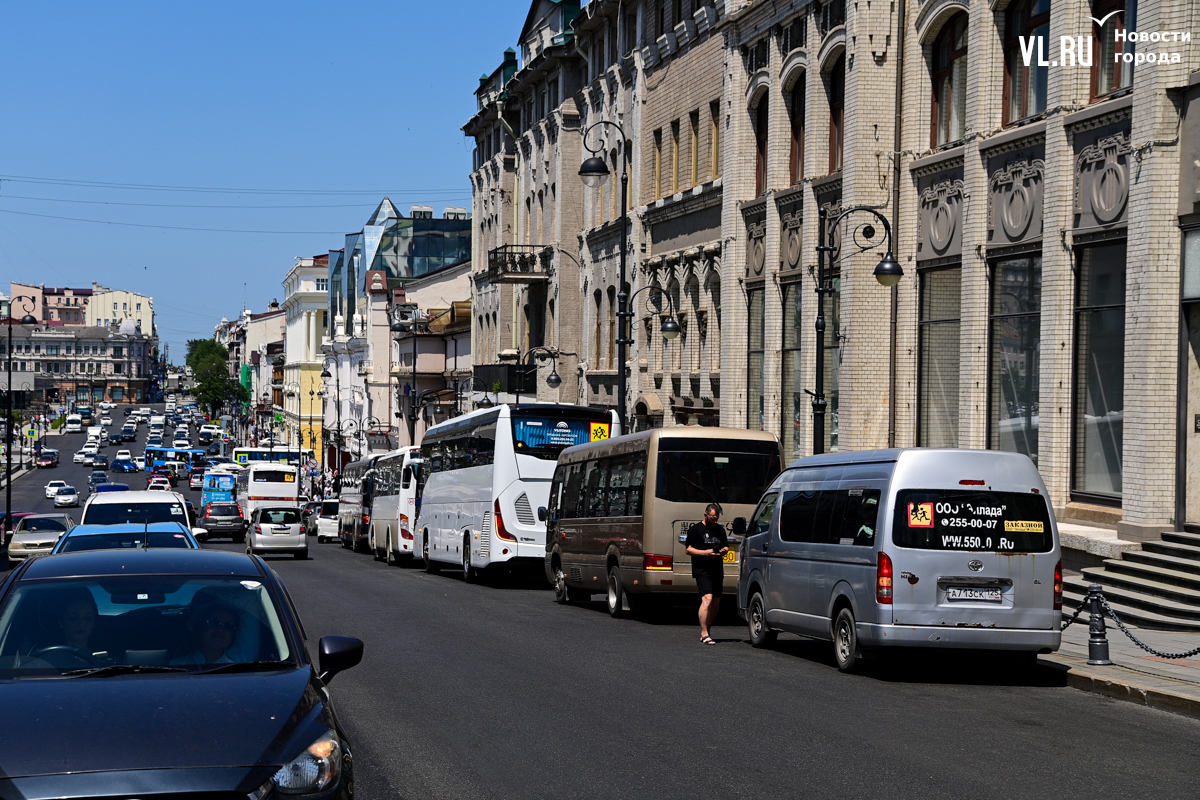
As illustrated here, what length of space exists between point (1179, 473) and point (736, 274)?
17400 mm

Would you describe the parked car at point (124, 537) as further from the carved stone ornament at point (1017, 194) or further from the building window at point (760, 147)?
the building window at point (760, 147)

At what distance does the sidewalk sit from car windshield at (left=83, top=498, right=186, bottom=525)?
1142 centimetres

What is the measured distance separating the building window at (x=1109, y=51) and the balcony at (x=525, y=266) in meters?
33.4

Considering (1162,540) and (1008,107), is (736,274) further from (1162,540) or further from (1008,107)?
(1162,540)

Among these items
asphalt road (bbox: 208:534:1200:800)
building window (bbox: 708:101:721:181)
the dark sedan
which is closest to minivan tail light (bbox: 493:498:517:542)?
asphalt road (bbox: 208:534:1200:800)

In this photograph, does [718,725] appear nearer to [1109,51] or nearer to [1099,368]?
[1099,368]

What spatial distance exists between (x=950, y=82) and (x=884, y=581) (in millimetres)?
15342

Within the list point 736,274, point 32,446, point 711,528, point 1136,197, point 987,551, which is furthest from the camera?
point 32,446

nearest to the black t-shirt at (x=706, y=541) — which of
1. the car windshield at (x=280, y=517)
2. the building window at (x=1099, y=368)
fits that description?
the building window at (x=1099, y=368)

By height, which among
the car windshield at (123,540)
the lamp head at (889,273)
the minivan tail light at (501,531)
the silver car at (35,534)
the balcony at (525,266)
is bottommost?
the silver car at (35,534)

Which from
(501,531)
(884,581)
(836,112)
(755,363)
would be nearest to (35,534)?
(501,531)

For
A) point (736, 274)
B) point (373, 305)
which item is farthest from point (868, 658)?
point (373, 305)

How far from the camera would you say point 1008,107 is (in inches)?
952

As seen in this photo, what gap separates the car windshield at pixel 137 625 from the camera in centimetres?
682
